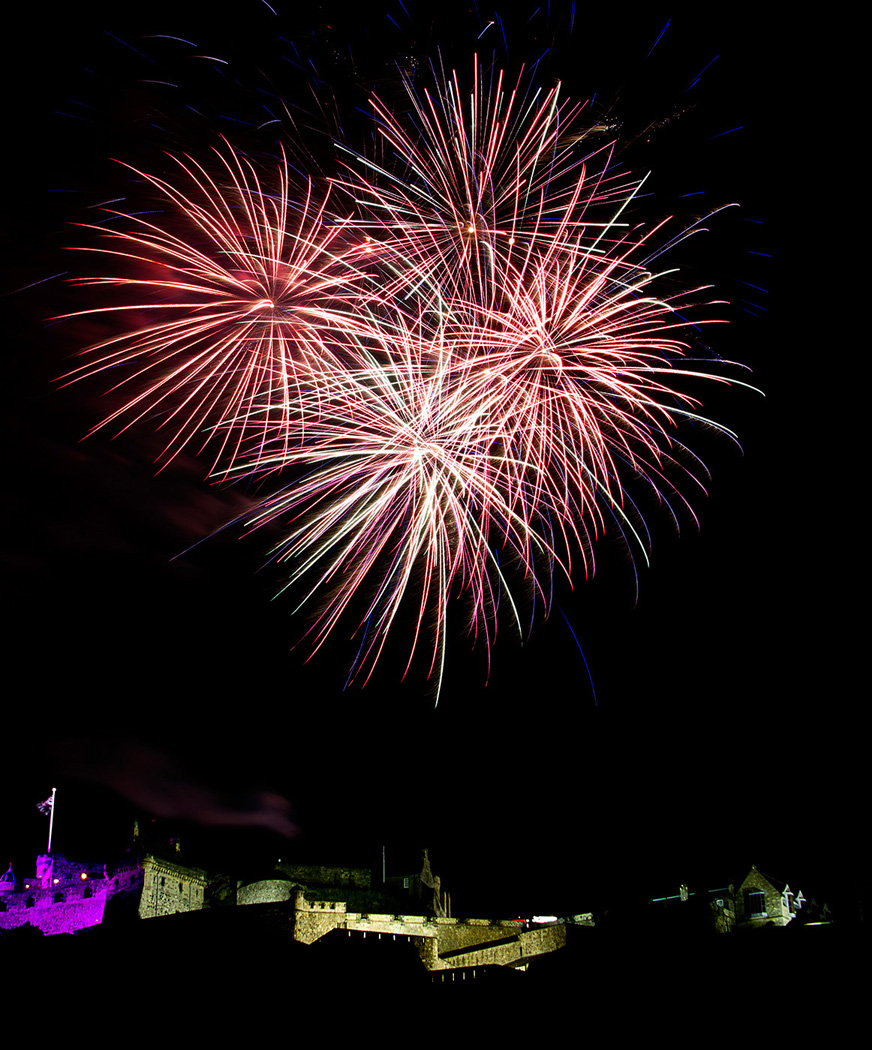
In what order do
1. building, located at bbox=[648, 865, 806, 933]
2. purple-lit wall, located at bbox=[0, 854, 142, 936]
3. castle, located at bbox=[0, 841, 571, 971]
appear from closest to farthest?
purple-lit wall, located at bbox=[0, 854, 142, 936], castle, located at bbox=[0, 841, 571, 971], building, located at bbox=[648, 865, 806, 933]

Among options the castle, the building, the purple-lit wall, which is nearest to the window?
the building

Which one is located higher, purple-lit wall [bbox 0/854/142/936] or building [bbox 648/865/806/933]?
purple-lit wall [bbox 0/854/142/936]

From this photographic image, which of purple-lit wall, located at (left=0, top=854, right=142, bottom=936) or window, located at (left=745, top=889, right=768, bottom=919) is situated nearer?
purple-lit wall, located at (left=0, top=854, right=142, bottom=936)

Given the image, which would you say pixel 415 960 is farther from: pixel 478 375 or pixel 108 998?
pixel 478 375

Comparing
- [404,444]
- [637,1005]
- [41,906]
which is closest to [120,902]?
[41,906]

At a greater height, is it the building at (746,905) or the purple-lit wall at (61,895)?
the purple-lit wall at (61,895)

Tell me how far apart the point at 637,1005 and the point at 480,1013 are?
347 cm

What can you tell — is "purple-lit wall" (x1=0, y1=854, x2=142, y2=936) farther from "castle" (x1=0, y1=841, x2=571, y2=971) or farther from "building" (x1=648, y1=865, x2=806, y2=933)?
"building" (x1=648, y1=865, x2=806, y2=933)

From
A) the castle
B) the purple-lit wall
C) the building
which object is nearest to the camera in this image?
→ the purple-lit wall

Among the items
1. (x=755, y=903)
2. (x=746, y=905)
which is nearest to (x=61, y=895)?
(x=746, y=905)

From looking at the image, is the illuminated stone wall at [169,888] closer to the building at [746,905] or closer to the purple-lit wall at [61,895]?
the purple-lit wall at [61,895]

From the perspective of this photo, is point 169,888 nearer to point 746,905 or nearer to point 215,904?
point 215,904

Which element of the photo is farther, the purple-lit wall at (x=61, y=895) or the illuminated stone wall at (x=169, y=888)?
the illuminated stone wall at (x=169, y=888)

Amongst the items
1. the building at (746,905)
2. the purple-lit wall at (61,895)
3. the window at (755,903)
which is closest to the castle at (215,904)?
the purple-lit wall at (61,895)
